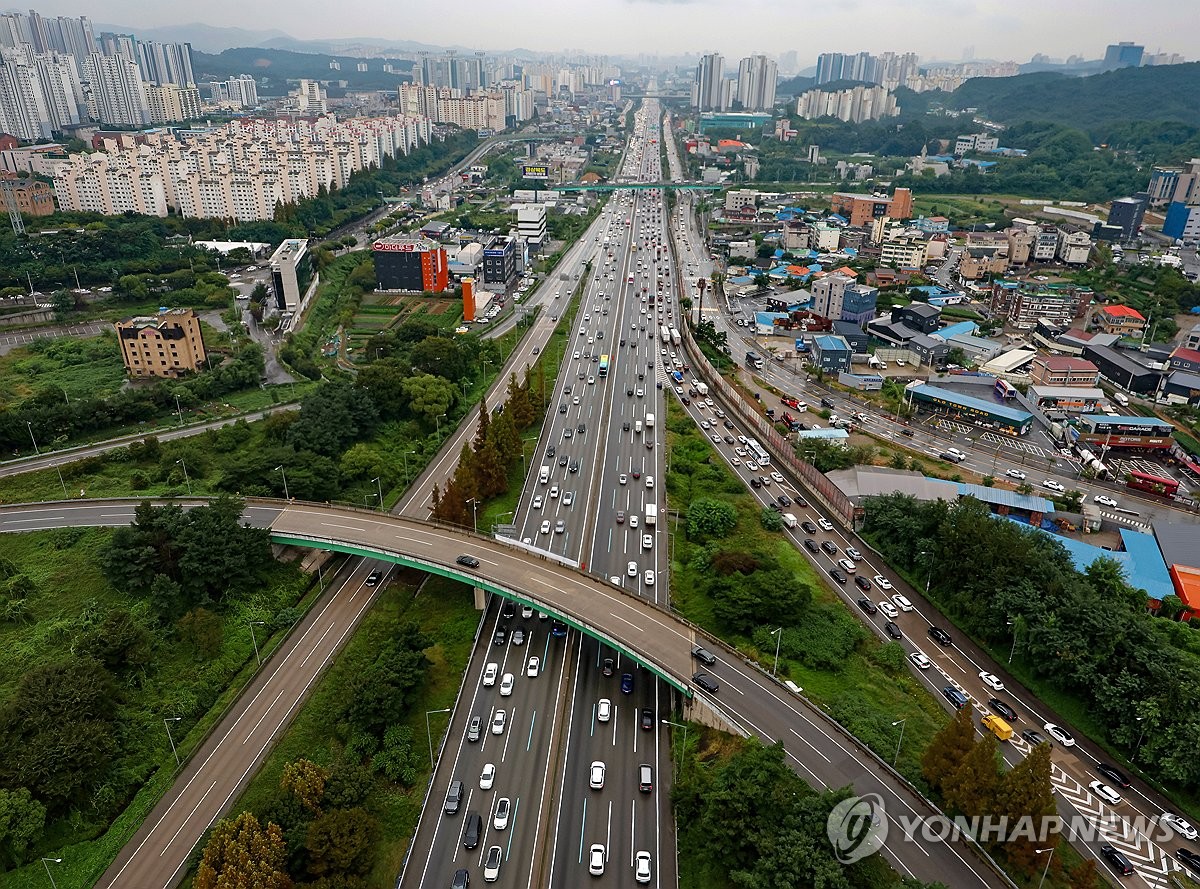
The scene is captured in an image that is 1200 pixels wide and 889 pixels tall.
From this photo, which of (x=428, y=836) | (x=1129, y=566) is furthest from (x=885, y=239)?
(x=428, y=836)

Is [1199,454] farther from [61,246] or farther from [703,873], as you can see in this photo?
[61,246]

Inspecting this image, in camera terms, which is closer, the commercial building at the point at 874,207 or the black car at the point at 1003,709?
the black car at the point at 1003,709

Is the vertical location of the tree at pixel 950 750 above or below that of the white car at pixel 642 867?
above

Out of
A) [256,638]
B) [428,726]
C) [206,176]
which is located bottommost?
[256,638]

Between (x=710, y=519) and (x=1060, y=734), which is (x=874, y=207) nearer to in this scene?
(x=710, y=519)

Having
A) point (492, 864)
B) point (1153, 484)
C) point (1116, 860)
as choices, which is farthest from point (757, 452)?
point (492, 864)

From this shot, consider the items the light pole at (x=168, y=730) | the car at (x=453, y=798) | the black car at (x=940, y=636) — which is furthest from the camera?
the black car at (x=940, y=636)

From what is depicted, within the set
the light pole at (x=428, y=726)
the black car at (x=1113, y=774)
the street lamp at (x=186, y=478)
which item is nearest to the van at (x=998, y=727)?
the black car at (x=1113, y=774)

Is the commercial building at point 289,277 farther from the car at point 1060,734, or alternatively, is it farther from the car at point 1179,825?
the car at point 1179,825
